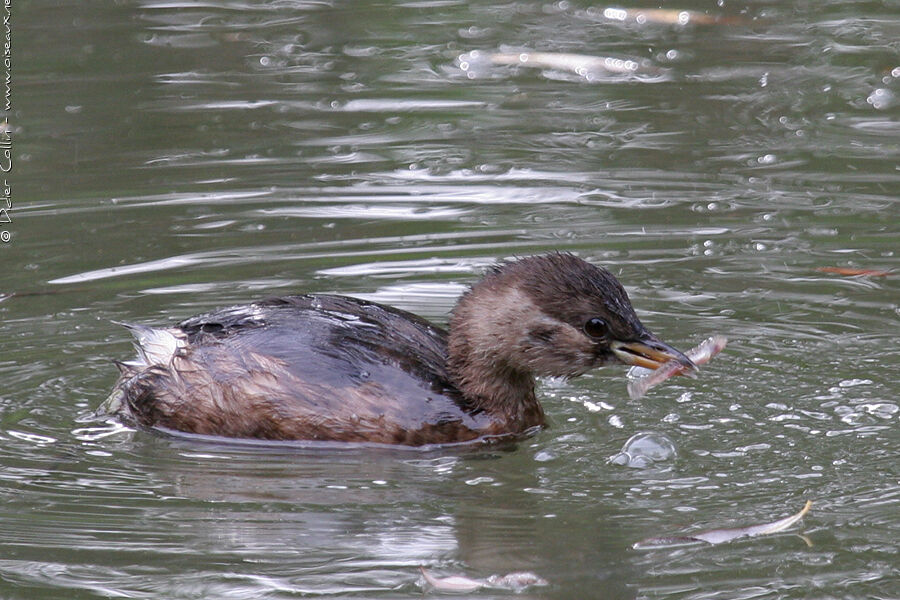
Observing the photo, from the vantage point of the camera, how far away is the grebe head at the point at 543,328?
6.42m

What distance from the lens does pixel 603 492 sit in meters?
5.71

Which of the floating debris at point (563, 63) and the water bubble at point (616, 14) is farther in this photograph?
the water bubble at point (616, 14)

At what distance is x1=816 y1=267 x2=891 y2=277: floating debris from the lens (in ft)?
26.3

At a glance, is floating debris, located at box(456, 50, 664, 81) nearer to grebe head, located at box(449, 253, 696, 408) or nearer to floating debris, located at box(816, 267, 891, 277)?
floating debris, located at box(816, 267, 891, 277)

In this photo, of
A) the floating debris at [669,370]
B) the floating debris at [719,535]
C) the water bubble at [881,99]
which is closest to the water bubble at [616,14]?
the water bubble at [881,99]

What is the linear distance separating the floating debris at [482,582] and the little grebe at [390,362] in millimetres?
1370

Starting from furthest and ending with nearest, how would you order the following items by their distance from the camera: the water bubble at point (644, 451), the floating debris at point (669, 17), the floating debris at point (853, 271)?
the floating debris at point (669, 17), the floating debris at point (853, 271), the water bubble at point (644, 451)

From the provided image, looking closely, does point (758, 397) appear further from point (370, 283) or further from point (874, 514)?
point (370, 283)

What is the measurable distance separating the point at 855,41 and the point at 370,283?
18.7ft

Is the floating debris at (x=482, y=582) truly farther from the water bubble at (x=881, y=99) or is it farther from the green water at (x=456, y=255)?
the water bubble at (x=881, y=99)

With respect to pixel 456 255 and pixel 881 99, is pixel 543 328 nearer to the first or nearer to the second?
pixel 456 255

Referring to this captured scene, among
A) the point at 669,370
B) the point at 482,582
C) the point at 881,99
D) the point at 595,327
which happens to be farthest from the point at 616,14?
the point at 482,582

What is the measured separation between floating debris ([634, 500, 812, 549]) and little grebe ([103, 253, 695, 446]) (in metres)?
1.13

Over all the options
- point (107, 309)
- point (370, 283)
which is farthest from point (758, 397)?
point (107, 309)
